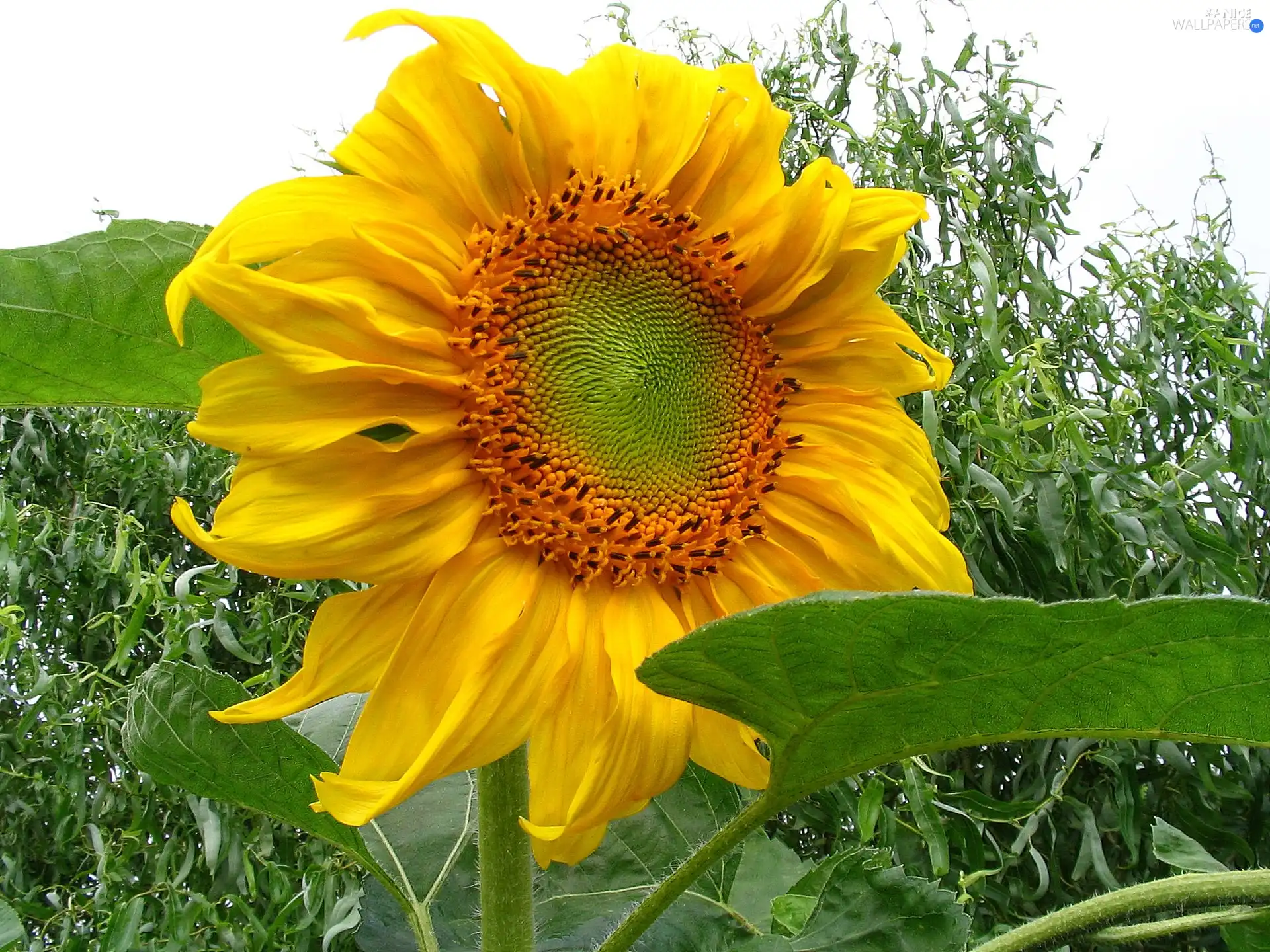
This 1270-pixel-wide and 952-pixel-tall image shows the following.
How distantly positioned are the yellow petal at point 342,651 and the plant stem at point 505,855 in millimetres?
51

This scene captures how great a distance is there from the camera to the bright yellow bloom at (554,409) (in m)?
0.30

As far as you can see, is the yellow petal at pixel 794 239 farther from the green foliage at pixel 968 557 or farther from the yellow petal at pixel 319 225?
the green foliage at pixel 968 557

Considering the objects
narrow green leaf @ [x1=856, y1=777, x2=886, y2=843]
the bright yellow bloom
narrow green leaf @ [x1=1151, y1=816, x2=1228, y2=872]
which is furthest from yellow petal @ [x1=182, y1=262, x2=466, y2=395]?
narrow green leaf @ [x1=856, y1=777, x2=886, y2=843]

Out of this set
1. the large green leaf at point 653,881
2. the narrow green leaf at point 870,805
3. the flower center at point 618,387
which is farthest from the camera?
the narrow green leaf at point 870,805

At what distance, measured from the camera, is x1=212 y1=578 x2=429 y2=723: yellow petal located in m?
0.31

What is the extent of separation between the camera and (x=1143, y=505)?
0.96 metres

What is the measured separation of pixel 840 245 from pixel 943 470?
2.00 ft

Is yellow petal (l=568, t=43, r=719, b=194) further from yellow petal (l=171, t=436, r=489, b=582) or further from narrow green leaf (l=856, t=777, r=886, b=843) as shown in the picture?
narrow green leaf (l=856, t=777, r=886, b=843)

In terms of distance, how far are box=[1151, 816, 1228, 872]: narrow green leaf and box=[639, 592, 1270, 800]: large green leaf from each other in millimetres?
182

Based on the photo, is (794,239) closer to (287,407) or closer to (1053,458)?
(287,407)

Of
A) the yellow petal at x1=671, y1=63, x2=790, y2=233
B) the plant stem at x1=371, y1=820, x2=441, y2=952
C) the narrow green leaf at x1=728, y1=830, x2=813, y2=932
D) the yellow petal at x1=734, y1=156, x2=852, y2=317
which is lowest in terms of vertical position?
the plant stem at x1=371, y1=820, x2=441, y2=952

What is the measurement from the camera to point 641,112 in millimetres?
363

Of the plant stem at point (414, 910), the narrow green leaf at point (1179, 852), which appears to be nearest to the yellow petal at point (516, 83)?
the plant stem at point (414, 910)

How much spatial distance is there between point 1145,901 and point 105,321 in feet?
1.12
